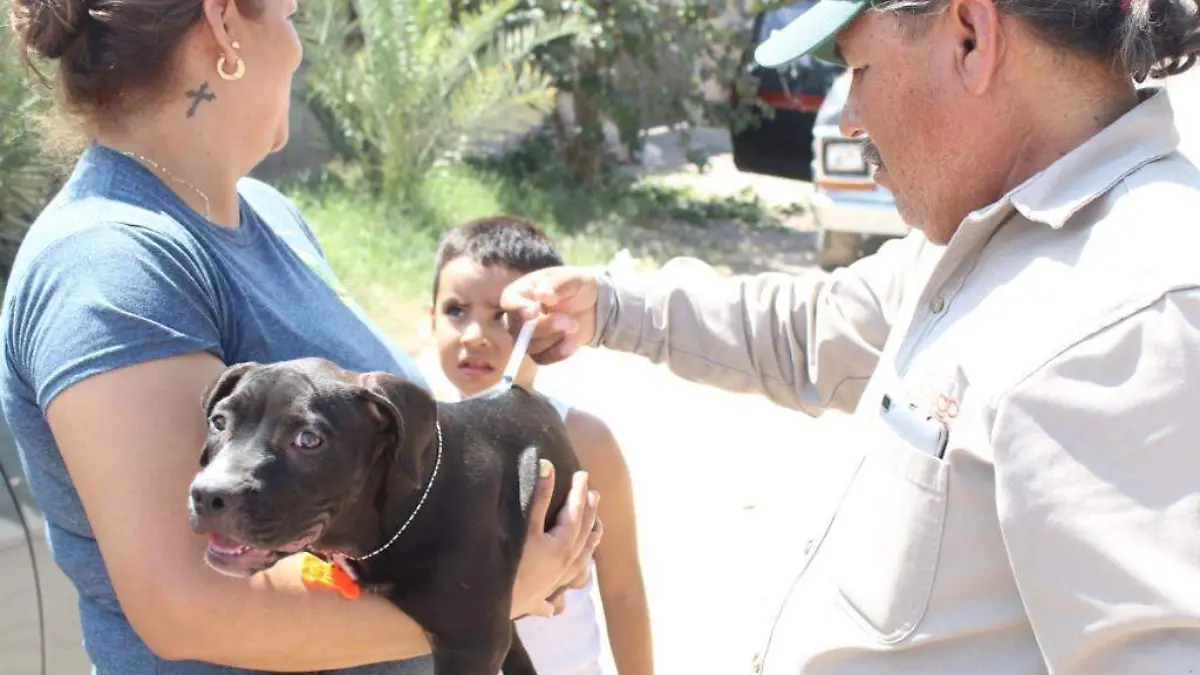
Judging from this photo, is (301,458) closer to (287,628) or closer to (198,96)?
(287,628)

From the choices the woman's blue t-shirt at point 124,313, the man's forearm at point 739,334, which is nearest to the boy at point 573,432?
the man's forearm at point 739,334

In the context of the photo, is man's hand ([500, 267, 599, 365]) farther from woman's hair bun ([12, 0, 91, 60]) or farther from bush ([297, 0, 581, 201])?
bush ([297, 0, 581, 201])

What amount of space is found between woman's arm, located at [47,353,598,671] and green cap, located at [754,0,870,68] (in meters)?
1.12

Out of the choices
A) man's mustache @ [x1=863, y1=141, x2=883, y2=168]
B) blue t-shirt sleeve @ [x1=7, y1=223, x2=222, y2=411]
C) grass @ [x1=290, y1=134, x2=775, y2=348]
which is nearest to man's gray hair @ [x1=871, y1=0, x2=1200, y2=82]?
man's mustache @ [x1=863, y1=141, x2=883, y2=168]

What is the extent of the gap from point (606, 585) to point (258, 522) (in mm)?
1565

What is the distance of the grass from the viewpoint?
8.41m

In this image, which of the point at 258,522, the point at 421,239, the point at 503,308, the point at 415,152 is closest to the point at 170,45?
the point at 258,522

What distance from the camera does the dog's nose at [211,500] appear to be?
1.72 m

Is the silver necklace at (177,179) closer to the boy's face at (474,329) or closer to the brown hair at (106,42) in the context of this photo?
the brown hair at (106,42)

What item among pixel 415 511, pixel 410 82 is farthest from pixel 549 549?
pixel 410 82

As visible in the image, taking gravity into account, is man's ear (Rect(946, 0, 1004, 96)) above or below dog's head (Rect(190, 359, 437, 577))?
above

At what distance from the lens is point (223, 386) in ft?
6.09

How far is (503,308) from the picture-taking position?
9.71 ft

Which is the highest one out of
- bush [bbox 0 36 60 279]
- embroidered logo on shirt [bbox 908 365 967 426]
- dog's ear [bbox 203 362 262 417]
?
embroidered logo on shirt [bbox 908 365 967 426]
